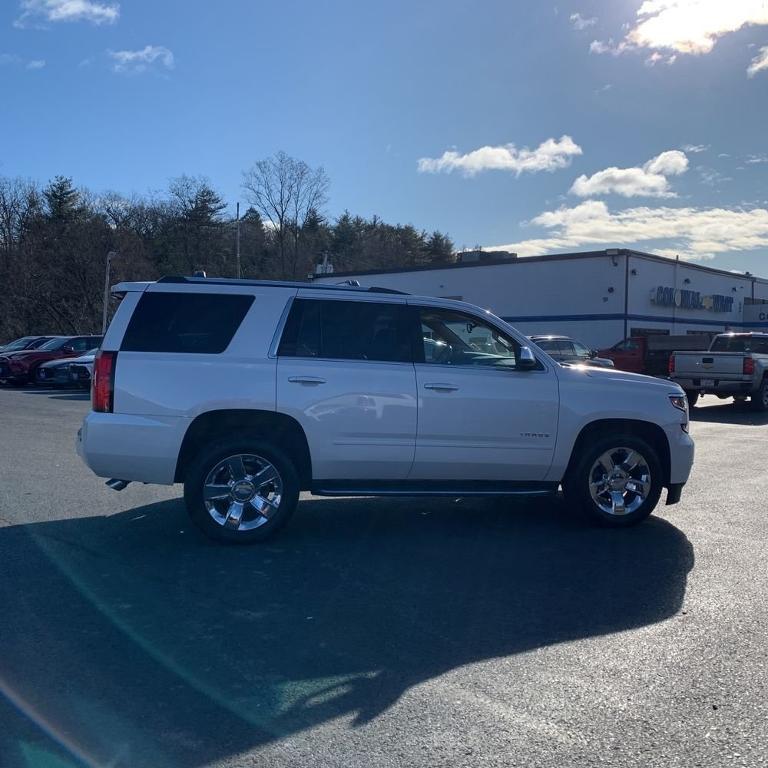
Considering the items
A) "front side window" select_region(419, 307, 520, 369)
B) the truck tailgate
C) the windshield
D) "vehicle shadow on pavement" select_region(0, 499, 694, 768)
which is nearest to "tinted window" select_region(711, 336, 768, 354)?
the truck tailgate

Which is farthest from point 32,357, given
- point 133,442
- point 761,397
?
point 133,442

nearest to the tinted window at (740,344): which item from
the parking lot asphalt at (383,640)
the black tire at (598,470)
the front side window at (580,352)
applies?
the front side window at (580,352)

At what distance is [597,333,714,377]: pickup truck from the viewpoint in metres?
29.2

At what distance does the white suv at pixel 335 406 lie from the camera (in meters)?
6.28

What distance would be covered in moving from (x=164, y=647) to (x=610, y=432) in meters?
4.34

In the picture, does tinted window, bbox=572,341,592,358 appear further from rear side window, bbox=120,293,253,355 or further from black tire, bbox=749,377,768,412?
rear side window, bbox=120,293,253,355

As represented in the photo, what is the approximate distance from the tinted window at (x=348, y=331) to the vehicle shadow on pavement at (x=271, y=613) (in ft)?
5.16

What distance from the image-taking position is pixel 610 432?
7109 mm

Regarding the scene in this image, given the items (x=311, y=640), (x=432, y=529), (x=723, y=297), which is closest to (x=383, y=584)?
(x=311, y=640)

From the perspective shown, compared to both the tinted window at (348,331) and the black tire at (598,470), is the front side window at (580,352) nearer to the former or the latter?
the black tire at (598,470)

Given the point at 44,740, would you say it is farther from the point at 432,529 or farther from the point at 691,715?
the point at 432,529

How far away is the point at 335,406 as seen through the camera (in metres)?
6.43

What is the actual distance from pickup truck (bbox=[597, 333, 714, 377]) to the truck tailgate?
9892mm

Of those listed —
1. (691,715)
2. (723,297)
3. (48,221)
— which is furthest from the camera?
(48,221)
